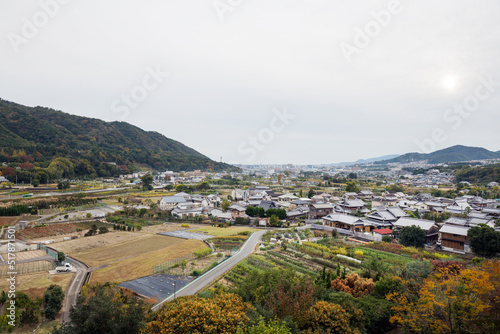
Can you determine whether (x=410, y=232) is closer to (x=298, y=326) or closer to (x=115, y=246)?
(x=298, y=326)

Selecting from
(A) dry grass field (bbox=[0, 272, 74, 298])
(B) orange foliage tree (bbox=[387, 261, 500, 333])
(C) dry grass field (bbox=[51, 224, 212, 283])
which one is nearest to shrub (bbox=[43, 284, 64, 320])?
(A) dry grass field (bbox=[0, 272, 74, 298])

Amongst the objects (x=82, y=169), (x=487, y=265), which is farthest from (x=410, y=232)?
(x=82, y=169)

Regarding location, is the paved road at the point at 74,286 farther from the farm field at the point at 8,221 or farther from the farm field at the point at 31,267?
the farm field at the point at 8,221

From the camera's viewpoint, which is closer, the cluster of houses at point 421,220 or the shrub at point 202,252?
the shrub at point 202,252

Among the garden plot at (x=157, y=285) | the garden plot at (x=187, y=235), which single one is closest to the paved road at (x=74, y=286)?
the garden plot at (x=157, y=285)

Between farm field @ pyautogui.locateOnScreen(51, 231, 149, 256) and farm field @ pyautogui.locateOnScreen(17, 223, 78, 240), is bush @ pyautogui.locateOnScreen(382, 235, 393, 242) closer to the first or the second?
farm field @ pyautogui.locateOnScreen(51, 231, 149, 256)

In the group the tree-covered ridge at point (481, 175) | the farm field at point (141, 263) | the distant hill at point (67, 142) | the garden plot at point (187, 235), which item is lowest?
the garden plot at point (187, 235)

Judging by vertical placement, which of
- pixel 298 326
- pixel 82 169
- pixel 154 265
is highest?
pixel 82 169
